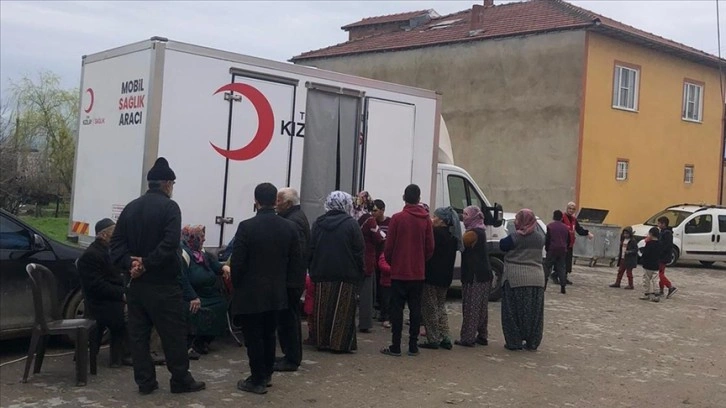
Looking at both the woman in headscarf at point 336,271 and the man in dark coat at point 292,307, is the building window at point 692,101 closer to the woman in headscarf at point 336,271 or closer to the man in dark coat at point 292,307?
the woman in headscarf at point 336,271

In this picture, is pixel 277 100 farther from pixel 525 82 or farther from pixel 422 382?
pixel 525 82

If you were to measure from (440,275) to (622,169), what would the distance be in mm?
20242

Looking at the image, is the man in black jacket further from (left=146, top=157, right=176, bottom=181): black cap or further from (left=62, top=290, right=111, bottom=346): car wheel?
(left=62, top=290, right=111, bottom=346): car wheel

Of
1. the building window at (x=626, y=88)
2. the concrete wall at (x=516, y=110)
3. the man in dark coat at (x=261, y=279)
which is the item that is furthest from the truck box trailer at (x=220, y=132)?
the building window at (x=626, y=88)

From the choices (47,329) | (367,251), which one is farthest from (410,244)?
(47,329)

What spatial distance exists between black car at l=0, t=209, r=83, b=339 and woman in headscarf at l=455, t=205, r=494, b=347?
14.2 feet

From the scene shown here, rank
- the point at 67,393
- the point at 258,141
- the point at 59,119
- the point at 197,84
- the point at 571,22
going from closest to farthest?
the point at 67,393 < the point at 197,84 < the point at 258,141 < the point at 571,22 < the point at 59,119

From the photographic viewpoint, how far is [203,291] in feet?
26.6

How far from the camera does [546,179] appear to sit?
26359 millimetres

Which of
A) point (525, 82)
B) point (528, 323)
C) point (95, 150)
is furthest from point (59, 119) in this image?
point (528, 323)

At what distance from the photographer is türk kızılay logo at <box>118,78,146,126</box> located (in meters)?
8.34

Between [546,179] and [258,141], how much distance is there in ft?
61.5

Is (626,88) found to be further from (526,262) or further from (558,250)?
(526,262)

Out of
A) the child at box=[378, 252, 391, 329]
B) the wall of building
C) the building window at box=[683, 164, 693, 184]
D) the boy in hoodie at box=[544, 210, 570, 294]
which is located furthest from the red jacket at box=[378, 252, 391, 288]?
the building window at box=[683, 164, 693, 184]
